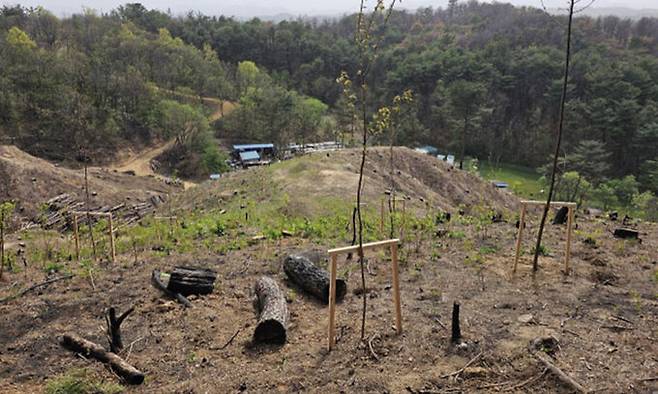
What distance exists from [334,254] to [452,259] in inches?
161

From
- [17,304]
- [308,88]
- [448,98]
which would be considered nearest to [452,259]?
[17,304]

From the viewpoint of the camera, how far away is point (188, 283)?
6.71 meters

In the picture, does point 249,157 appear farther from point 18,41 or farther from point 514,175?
point 514,175

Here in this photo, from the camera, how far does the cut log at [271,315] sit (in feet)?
17.9

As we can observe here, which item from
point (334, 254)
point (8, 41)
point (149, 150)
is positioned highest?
point (8, 41)

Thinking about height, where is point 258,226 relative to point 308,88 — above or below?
below

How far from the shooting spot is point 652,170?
31781 mm

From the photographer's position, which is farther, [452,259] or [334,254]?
[452,259]

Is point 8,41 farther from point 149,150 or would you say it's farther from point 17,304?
point 17,304

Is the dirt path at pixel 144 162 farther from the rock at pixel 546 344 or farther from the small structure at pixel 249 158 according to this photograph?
the rock at pixel 546 344

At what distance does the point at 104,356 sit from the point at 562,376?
4.94 m

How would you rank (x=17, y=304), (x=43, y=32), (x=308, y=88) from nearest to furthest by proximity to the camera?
(x=17, y=304)
(x=43, y=32)
(x=308, y=88)

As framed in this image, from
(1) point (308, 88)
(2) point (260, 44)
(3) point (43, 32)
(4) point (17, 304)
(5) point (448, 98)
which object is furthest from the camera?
(2) point (260, 44)

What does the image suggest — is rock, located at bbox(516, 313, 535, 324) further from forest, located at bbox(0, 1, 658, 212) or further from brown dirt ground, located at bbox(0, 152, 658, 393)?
forest, located at bbox(0, 1, 658, 212)
